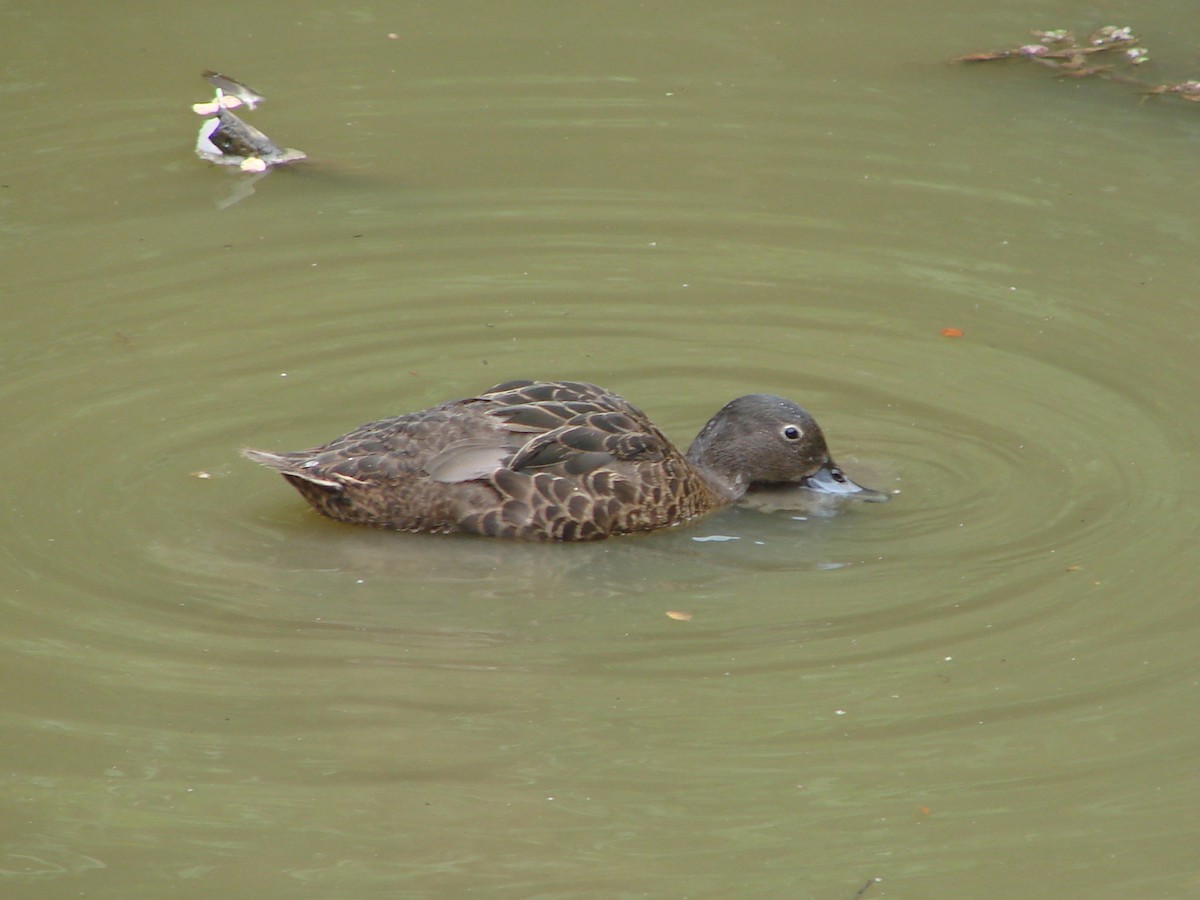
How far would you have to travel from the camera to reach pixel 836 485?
7574mm

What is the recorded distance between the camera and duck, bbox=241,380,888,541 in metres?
7.07

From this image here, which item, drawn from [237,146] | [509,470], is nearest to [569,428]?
[509,470]

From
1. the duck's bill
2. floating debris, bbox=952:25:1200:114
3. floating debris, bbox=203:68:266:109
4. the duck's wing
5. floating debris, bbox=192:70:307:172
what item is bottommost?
the duck's bill

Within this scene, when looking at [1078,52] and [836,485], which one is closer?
[836,485]

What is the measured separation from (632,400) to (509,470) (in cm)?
144

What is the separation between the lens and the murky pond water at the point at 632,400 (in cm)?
509

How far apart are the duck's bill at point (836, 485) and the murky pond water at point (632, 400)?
93 millimetres

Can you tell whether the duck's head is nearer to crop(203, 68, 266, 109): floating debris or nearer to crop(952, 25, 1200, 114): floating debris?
crop(203, 68, 266, 109): floating debris

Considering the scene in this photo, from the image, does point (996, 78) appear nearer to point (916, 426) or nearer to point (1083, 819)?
point (916, 426)

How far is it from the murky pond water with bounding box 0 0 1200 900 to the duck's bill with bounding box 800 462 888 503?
9 cm

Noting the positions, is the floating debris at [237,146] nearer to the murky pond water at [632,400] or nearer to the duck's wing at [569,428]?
the murky pond water at [632,400]

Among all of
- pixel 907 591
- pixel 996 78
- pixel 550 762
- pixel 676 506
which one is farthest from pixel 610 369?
pixel 996 78

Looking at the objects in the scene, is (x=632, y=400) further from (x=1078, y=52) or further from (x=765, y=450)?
(x=1078, y=52)

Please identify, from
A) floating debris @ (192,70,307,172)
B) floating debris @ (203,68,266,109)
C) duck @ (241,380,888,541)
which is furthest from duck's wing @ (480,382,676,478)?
floating debris @ (203,68,266,109)
